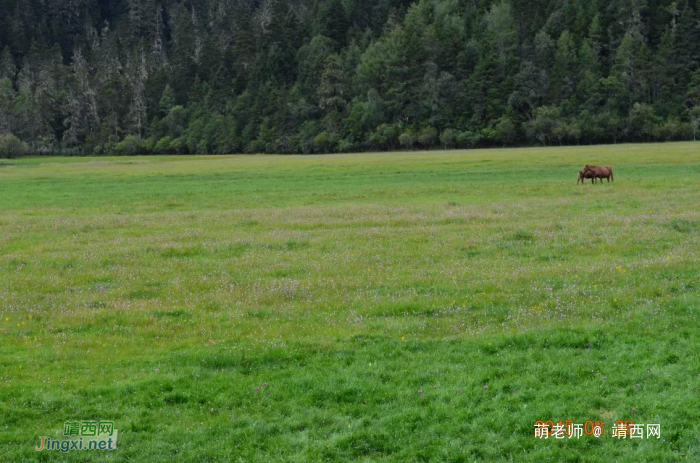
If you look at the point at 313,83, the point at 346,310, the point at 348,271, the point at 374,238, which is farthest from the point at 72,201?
Answer: the point at 313,83

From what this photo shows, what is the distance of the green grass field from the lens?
914 cm

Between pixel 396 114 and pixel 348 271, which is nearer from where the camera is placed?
pixel 348 271

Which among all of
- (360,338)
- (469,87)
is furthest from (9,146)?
(360,338)

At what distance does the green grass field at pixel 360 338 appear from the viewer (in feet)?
30.0

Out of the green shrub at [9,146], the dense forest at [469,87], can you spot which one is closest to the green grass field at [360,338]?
the dense forest at [469,87]

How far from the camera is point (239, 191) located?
2082 inches

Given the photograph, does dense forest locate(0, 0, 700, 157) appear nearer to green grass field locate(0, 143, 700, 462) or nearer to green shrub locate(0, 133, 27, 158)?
green shrub locate(0, 133, 27, 158)

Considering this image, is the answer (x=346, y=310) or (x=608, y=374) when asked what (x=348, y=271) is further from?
(x=608, y=374)

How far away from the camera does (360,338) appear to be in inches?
516

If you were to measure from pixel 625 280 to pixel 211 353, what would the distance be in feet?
36.9

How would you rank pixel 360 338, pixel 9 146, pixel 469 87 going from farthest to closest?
1. pixel 469 87
2. pixel 9 146
3. pixel 360 338

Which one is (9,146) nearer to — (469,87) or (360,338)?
(469,87)

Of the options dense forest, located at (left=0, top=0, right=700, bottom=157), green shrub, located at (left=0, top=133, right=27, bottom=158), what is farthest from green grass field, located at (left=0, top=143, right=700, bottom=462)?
green shrub, located at (left=0, top=133, right=27, bottom=158)

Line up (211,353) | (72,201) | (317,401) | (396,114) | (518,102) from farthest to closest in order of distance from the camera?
(396,114), (518,102), (72,201), (211,353), (317,401)
